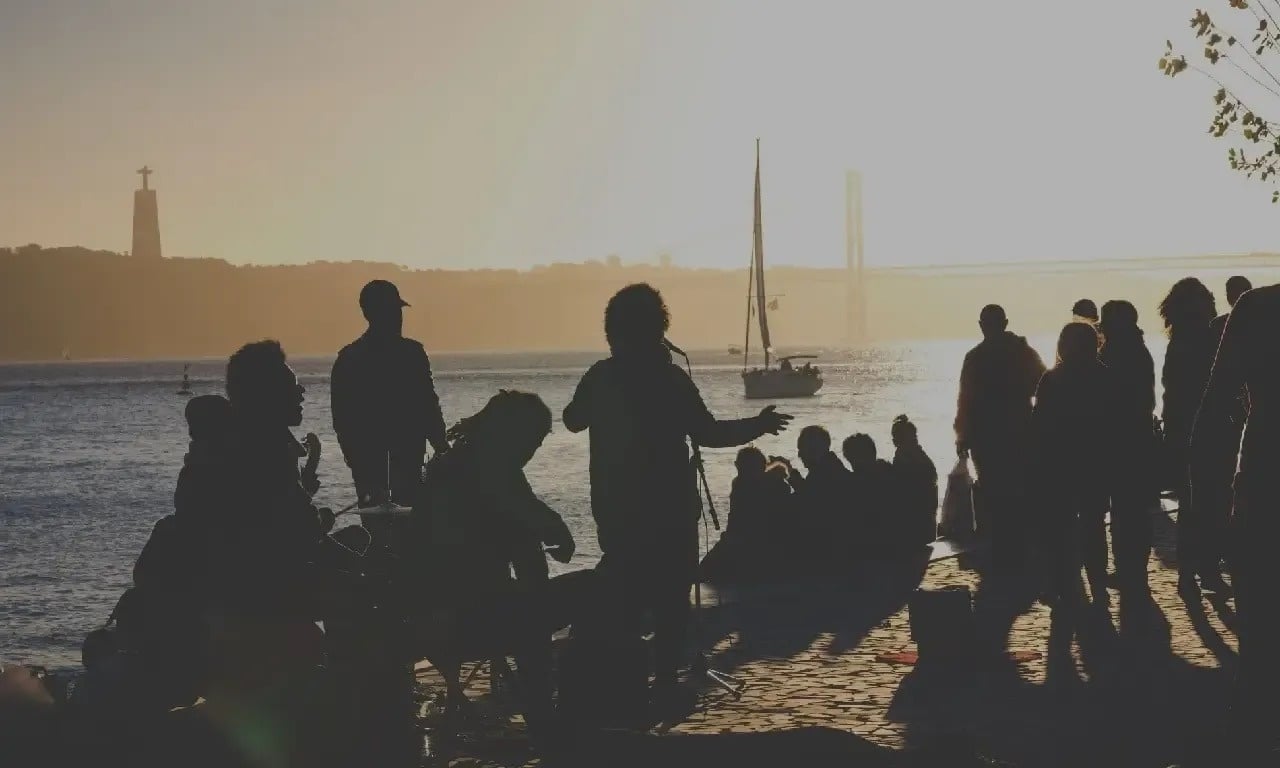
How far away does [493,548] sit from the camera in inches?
251

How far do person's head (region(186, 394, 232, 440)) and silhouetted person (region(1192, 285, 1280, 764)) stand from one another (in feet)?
9.79

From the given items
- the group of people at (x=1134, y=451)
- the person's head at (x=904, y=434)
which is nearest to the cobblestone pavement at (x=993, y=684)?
the group of people at (x=1134, y=451)

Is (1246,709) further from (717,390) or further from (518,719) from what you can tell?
(717,390)

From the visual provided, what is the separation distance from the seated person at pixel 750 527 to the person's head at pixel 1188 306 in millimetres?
2704

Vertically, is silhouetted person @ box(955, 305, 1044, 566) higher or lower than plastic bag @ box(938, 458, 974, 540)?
higher

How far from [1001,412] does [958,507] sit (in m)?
2.06

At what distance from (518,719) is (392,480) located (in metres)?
2.00

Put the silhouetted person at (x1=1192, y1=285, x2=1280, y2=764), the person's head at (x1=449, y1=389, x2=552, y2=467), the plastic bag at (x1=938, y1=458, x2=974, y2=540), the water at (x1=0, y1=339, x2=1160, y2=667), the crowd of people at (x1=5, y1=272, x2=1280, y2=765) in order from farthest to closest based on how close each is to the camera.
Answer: the water at (x1=0, y1=339, x2=1160, y2=667), the plastic bag at (x1=938, y1=458, x2=974, y2=540), the person's head at (x1=449, y1=389, x2=552, y2=467), the crowd of people at (x1=5, y1=272, x2=1280, y2=765), the silhouetted person at (x1=1192, y1=285, x2=1280, y2=764)

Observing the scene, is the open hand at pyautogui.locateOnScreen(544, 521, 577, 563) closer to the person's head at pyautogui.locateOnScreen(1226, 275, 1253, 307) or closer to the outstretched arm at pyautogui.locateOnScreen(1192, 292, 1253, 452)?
the outstretched arm at pyautogui.locateOnScreen(1192, 292, 1253, 452)

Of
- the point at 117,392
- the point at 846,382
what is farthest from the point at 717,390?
the point at 117,392

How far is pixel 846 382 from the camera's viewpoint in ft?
437

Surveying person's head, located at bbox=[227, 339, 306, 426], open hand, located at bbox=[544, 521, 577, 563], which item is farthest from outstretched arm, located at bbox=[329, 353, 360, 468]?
person's head, located at bbox=[227, 339, 306, 426]

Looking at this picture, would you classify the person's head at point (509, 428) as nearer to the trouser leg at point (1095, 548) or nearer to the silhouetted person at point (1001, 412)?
the trouser leg at point (1095, 548)

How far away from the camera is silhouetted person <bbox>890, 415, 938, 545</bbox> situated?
1164 cm
